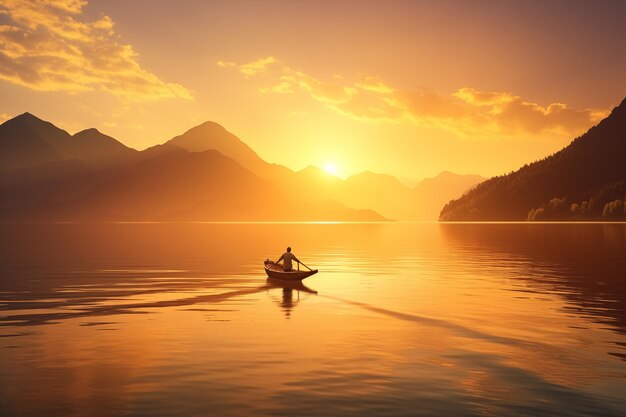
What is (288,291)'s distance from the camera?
158 ft

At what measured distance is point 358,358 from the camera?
24312 mm

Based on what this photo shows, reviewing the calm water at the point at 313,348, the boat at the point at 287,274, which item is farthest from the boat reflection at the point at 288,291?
the boat at the point at 287,274

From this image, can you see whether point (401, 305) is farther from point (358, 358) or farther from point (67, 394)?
point (67, 394)

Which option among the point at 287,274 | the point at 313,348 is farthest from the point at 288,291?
the point at 313,348

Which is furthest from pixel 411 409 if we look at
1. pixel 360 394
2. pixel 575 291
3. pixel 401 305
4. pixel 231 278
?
pixel 231 278

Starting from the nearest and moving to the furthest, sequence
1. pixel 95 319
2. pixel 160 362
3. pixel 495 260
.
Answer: pixel 160 362
pixel 95 319
pixel 495 260

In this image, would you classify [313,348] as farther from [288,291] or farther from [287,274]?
[287,274]

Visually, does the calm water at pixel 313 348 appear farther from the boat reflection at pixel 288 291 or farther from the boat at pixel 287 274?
the boat at pixel 287 274

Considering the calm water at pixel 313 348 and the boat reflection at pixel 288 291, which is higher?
the boat reflection at pixel 288 291

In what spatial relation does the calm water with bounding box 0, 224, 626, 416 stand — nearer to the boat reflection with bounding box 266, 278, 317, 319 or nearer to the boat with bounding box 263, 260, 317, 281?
the boat reflection with bounding box 266, 278, 317, 319

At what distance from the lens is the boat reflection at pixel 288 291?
40.1 meters

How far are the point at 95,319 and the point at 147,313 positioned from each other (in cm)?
347

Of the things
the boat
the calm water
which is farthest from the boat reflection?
the boat

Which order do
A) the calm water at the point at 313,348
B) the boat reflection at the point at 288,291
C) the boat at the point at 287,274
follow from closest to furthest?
the calm water at the point at 313,348 < the boat reflection at the point at 288,291 < the boat at the point at 287,274
